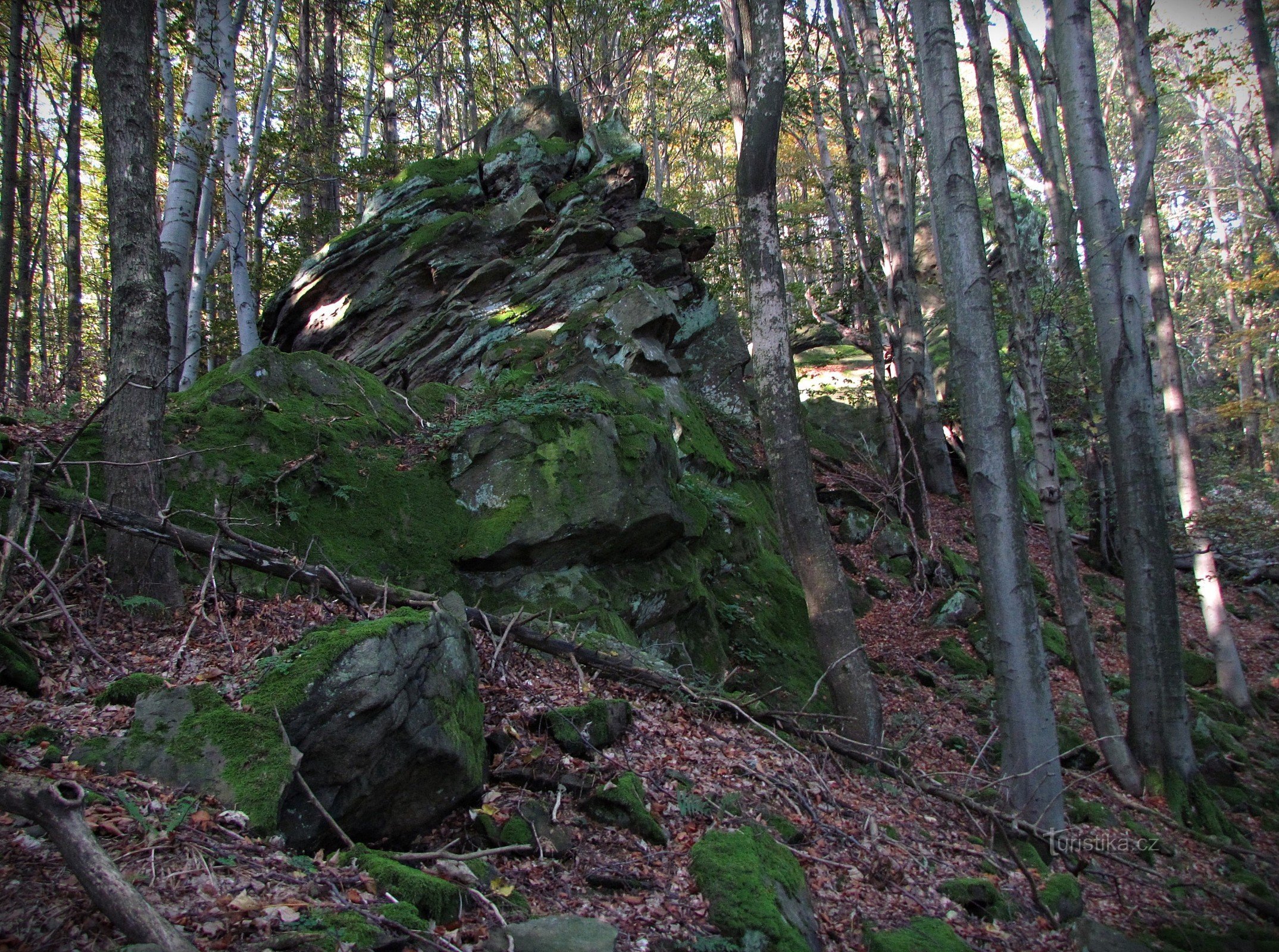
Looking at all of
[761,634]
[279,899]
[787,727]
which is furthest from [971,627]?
[279,899]

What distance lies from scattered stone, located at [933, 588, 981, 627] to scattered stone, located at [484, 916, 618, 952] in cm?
994

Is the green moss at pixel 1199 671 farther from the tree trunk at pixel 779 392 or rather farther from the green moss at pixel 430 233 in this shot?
the green moss at pixel 430 233

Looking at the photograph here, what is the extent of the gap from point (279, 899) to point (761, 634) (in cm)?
728

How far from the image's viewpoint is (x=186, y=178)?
7.76 m

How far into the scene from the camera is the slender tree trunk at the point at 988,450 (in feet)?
20.9

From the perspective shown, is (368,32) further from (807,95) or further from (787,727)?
(787,727)

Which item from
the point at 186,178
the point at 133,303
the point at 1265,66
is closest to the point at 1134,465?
the point at 1265,66

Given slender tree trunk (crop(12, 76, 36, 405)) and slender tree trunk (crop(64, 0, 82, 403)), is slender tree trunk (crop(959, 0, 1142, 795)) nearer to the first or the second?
slender tree trunk (crop(64, 0, 82, 403))

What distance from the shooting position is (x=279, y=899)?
260 centimetres

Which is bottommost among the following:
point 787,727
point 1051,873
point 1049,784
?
point 1051,873

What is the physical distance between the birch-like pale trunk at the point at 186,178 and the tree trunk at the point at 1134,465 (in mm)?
9724

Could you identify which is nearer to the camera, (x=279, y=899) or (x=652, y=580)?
(x=279, y=899)

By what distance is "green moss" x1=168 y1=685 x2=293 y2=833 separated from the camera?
310 centimetres

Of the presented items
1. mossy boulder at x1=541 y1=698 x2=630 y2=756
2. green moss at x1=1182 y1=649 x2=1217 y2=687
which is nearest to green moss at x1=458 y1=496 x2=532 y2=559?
mossy boulder at x1=541 y1=698 x2=630 y2=756
